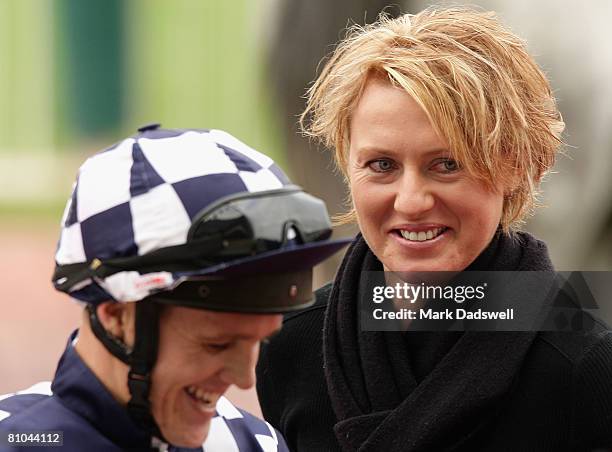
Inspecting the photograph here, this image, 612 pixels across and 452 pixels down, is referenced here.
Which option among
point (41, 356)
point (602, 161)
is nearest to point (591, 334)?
point (602, 161)

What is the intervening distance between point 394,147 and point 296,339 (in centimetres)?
56

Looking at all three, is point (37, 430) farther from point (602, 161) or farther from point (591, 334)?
point (602, 161)

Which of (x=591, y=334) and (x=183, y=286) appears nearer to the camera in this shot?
(x=183, y=286)

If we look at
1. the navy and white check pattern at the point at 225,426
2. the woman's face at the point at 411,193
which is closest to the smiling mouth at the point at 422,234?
the woman's face at the point at 411,193

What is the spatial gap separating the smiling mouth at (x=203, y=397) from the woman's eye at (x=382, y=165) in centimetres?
69

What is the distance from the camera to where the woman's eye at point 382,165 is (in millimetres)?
2792

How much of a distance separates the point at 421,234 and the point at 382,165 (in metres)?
0.15

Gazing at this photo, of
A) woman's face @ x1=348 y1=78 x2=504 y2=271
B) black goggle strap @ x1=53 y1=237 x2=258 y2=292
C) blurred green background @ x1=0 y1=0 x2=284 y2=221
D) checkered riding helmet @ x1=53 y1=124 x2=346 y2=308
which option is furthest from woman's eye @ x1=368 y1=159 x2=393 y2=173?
blurred green background @ x1=0 y1=0 x2=284 y2=221

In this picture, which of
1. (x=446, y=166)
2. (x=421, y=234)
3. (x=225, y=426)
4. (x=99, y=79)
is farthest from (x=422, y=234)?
(x=99, y=79)

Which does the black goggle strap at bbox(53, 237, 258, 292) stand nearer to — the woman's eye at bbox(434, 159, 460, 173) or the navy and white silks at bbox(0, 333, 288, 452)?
the navy and white silks at bbox(0, 333, 288, 452)

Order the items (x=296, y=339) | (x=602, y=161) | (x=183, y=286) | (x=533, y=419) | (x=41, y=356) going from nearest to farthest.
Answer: (x=183, y=286)
(x=533, y=419)
(x=296, y=339)
(x=602, y=161)
(x=41, y=356)

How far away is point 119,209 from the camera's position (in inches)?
86.2

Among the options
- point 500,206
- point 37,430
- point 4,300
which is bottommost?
point 4,300

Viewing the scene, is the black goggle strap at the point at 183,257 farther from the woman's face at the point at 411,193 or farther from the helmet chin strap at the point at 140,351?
the woman's face at the point at 411,193
